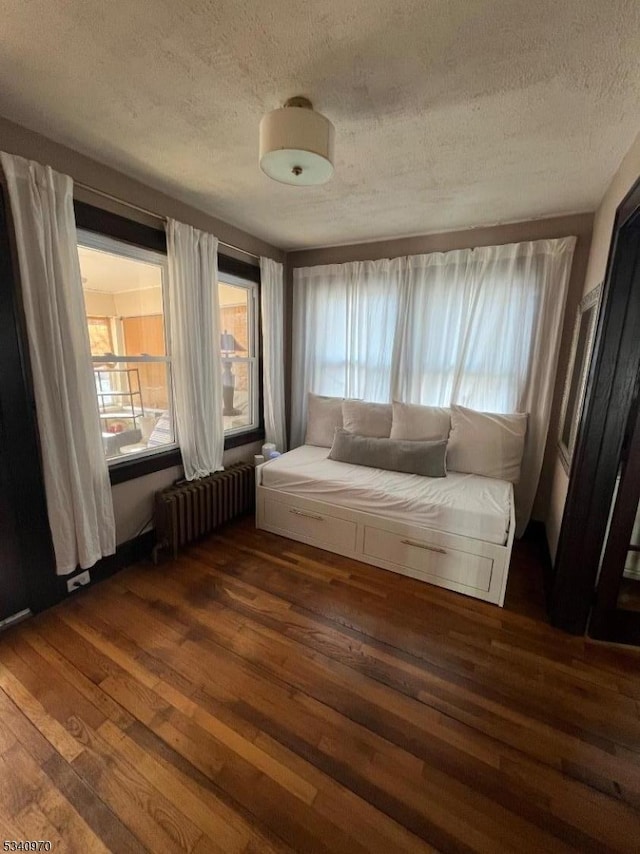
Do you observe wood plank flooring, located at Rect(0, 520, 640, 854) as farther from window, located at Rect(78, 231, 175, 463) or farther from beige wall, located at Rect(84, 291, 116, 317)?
beige wall, located at Rect(84, 291, 116, 317)

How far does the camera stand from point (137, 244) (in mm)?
2197

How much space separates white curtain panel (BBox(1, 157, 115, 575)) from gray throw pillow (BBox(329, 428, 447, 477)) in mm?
1744

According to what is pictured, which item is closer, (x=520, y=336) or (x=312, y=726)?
(x=312, y=726)

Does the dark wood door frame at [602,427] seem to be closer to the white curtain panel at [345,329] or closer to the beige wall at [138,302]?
the white curtain panel at [345,329]

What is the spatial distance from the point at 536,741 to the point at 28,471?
2.57 meters

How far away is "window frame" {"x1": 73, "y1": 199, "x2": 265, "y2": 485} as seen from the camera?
194 cm

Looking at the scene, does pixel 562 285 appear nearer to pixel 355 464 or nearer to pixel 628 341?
pixel 628 341

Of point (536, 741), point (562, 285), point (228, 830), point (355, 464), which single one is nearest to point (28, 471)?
point (228, 830)

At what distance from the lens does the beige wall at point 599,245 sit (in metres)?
1.63

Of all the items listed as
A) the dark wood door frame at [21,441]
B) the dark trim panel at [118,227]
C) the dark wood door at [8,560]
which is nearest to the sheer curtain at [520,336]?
the dark trim panel at [118,227]

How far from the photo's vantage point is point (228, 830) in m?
1.07

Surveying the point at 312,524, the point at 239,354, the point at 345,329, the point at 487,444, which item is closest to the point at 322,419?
the point at 345,329

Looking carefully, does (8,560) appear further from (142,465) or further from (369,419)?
(369,419)

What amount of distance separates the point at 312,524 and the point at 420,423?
47.7 inches
